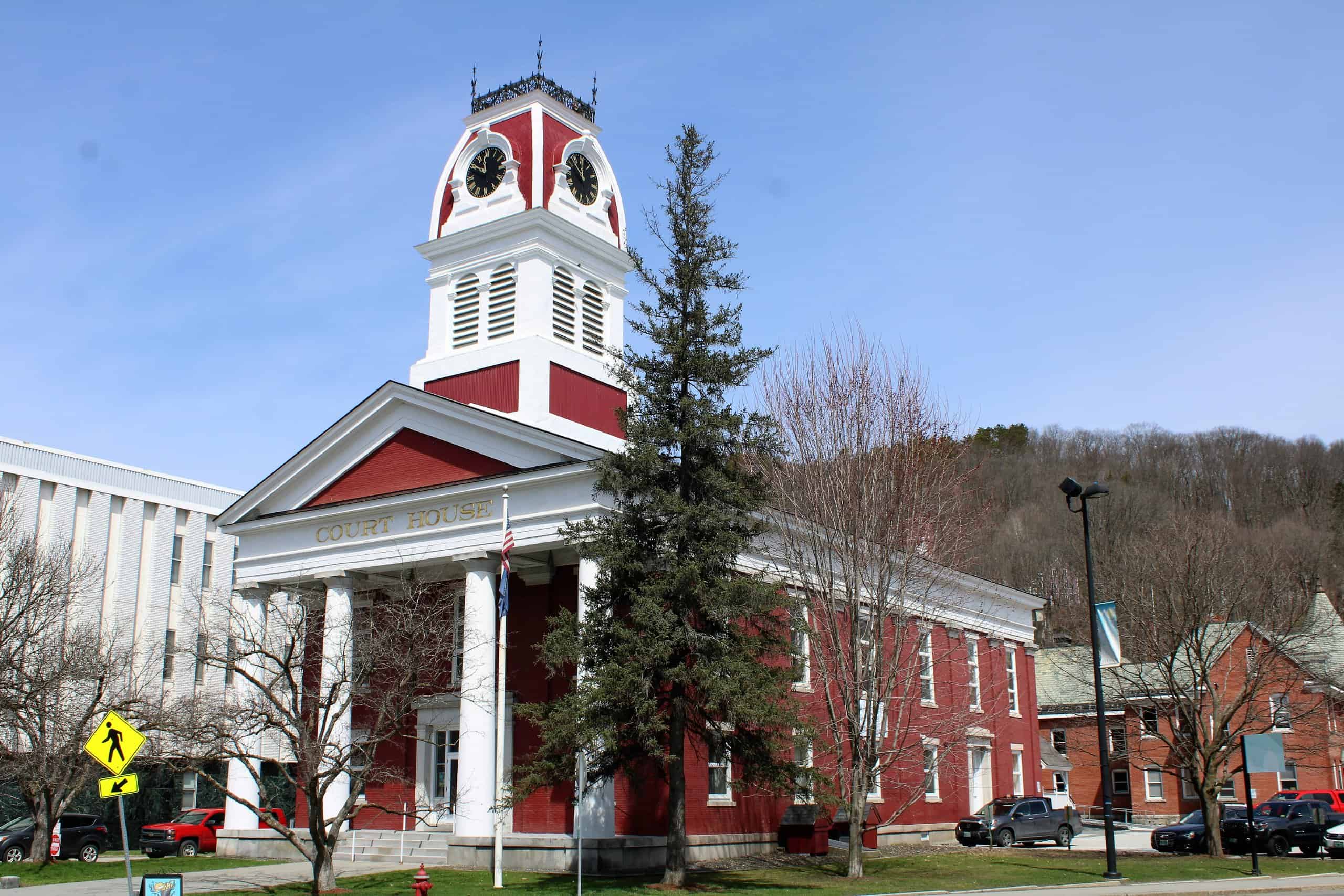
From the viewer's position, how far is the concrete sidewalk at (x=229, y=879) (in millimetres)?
23234

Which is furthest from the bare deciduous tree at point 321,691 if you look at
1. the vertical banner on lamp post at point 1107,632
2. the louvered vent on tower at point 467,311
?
the vertical banner on lamp post at point 1107,632

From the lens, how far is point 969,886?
23125mm

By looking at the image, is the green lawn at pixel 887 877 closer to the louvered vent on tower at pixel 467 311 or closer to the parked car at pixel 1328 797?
the parked car at pixel 1328 797

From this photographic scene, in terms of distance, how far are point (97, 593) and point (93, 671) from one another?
19252 mm

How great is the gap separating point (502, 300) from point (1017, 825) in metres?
21.8

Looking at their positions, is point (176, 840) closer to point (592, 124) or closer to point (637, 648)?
point (637, 648)

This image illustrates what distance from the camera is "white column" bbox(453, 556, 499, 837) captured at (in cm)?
2700

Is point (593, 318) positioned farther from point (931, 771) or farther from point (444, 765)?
point (931, 771)

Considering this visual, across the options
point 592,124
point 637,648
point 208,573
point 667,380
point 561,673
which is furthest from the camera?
point 208,573

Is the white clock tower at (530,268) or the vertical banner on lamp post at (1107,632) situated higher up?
the white clock tower at (530,268)

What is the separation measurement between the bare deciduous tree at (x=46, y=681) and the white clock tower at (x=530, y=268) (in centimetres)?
1184

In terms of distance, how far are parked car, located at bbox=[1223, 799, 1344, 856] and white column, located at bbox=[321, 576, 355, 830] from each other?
931 inches

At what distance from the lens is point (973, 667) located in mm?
42906

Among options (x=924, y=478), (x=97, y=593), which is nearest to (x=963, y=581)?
(x=924, y=478)
